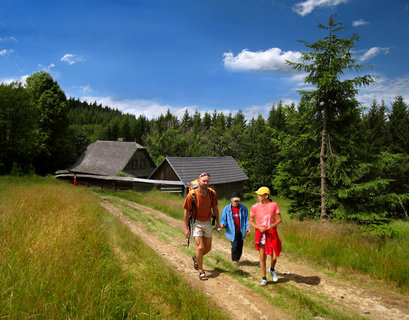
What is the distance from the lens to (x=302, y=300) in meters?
4.31

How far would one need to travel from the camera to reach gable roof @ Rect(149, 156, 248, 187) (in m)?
26.0

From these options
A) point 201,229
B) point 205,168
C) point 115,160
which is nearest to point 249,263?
point 201,229

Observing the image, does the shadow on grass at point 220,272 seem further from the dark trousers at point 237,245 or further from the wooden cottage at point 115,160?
the wooden cottage at point 115,160

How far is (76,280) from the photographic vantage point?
3145mm

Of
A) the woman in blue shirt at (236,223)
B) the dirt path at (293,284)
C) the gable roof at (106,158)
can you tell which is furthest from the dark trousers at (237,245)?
the gable roof at (106,158)

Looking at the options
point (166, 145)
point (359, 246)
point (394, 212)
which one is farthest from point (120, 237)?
point (166, 145)

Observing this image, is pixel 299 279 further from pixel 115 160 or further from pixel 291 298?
pixel 115 160

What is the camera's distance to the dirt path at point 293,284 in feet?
13.4

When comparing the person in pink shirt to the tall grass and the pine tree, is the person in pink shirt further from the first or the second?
the pine tree

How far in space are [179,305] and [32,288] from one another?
1.87m

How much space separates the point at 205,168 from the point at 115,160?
16828 millimetres

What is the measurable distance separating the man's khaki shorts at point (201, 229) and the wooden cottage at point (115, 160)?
3245 centimetres

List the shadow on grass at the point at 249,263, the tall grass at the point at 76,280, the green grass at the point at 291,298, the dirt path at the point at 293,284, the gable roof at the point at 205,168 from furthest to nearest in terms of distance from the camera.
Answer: the gable roof at the point at 205,168, the shadow on grass at the point at 249,263, the dirt path at the point at 293,284, the green grass at the point at 291,298, the tall grass at the point at 76,280

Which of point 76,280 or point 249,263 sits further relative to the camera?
point 249,263
